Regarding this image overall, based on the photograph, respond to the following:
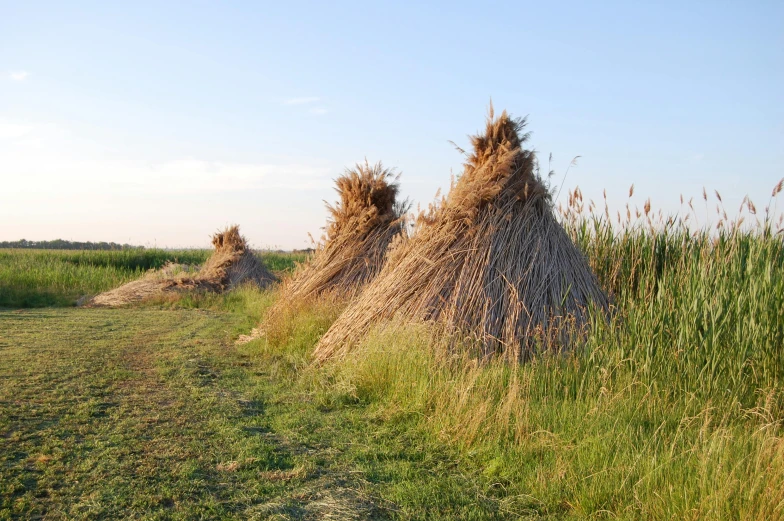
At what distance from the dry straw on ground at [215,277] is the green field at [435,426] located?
9.23 metres

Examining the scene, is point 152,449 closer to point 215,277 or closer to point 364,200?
point 364,200

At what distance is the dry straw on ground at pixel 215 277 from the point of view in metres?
17.0

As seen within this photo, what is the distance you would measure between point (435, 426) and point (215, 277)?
46.8 feet

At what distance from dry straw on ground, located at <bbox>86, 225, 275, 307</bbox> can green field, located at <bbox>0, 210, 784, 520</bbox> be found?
9.23 metres

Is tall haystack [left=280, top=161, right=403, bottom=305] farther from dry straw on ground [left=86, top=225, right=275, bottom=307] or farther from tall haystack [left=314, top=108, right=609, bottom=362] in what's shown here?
dry straw on ground [left=86, top=225, right=275, bottom=307]

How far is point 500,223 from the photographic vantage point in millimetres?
6934

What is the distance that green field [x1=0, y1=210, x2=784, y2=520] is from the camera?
11.3 ft

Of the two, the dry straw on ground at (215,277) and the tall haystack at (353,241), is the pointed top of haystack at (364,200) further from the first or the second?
the dry straw on ground at (215,277)

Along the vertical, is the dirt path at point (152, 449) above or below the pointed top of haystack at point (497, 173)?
below

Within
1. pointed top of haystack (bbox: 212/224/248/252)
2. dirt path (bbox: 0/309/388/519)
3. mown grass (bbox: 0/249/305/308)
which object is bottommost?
dirt path (bbox: 0/309/388/519)

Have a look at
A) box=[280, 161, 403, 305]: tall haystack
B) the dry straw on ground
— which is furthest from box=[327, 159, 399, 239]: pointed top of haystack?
the dry straw on ground

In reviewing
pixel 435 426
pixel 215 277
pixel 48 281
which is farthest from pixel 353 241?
pixel 48 281

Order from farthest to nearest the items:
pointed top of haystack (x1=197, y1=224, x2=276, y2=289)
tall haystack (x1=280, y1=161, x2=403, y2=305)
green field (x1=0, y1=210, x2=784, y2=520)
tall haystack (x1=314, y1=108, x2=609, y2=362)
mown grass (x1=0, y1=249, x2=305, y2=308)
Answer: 1. pointed top of haystack (x1=197, y1=224, x2=276, y2=289)
2. mown grass (x1=0, y1=249, x2=305, y2=308)
3. tall haystack (x1=280, y1=161, x2=403, y2=305)
4. tall haystack (x1=314, y1=108, x2=609, y2=362)
5. green field (x1=0, y1=210, x2=784, y2=520)

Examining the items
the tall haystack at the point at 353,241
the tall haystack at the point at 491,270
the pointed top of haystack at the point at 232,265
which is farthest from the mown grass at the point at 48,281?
the tall haystack at the point at 491,270
